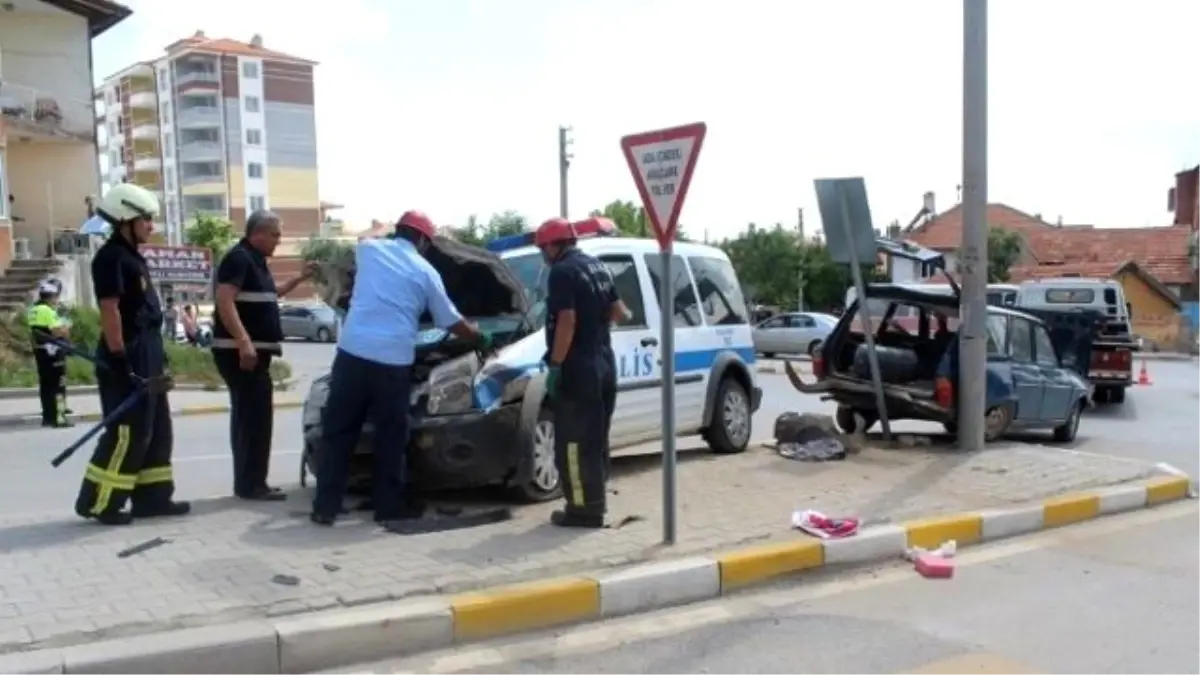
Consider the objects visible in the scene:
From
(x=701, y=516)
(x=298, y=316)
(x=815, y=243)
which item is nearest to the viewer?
(x=701, y=516)

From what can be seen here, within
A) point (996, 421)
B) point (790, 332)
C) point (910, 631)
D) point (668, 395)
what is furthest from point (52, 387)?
point (790, 332)

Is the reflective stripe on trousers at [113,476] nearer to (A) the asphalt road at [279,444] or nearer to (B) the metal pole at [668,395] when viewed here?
(A) the asphalt road at [279,444]

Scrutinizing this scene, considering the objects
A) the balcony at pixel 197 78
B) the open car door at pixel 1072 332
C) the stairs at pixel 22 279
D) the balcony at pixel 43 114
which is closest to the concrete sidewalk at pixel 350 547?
the open car door at pixel 1072 332

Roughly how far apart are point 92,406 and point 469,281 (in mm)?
9621

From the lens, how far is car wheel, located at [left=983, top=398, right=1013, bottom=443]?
34.0 feet

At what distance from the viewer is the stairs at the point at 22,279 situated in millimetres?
23562

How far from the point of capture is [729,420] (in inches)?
356

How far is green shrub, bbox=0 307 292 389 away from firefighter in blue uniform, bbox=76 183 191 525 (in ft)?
34.3

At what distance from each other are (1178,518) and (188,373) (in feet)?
50.3

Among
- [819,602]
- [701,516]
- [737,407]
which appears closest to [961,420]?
[737,407]

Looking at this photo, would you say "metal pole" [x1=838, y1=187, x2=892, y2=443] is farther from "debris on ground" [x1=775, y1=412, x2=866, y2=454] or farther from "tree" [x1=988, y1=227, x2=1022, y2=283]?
"tree" [x1=988, y1=227, x2=1022, y2=283]

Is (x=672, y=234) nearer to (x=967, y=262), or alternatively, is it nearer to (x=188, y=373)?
(x=967, y=262)

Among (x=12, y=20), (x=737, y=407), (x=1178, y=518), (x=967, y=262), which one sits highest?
(x=12, y=20)

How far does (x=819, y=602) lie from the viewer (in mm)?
5340
